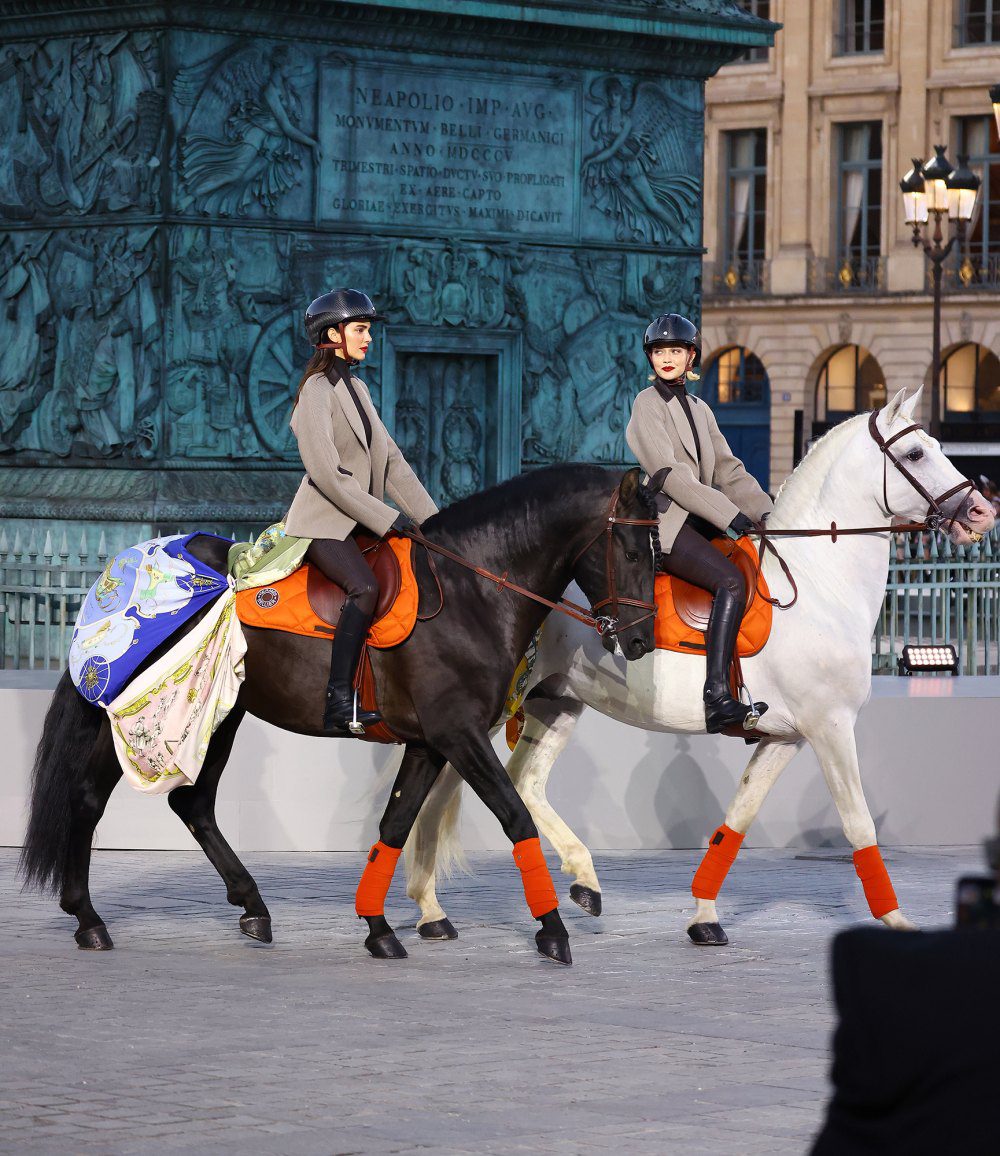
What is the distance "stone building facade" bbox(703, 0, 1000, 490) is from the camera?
5772 centimetres

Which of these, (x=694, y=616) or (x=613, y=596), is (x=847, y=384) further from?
(x=613, y=596)

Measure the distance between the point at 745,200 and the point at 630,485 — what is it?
53788 millimetres

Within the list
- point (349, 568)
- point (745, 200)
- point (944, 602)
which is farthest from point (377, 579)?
point (745, 200)

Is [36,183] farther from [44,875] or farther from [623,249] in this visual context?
[44,875]

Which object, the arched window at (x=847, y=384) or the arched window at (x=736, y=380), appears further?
the arched window at (x=736, y=380)

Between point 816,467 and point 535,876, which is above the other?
point 816,467

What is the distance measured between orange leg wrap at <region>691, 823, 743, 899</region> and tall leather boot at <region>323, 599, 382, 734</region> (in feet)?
4.95

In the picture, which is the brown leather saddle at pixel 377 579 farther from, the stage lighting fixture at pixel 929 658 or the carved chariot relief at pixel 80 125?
the carved chariot relief at pixel 80 125

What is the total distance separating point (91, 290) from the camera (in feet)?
56.6

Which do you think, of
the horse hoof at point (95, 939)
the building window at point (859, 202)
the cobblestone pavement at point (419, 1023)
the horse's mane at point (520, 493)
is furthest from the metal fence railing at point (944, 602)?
the building window at point (859, 202)

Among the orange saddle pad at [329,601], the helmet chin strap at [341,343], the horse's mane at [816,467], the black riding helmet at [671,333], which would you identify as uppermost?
the black riding helmet at [671,333]

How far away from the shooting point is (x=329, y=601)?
372 inches

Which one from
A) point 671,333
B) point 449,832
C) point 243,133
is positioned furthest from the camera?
point 243,133

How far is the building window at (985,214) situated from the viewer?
57.3 m
